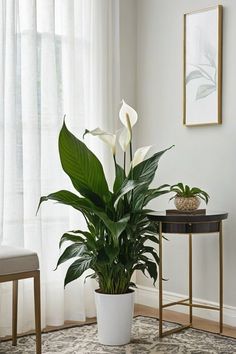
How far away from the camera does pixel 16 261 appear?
329 centimetres

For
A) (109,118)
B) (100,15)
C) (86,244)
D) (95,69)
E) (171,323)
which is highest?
(100,15)

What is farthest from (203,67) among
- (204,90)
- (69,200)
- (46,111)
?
(69,200)

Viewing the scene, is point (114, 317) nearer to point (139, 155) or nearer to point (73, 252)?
point (73, 252)

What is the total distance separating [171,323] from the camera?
4047 millimetres

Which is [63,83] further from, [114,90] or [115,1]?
[115,1]

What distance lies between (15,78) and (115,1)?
1.07 m

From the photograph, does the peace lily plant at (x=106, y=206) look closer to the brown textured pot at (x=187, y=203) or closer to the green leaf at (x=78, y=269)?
the green leaf at (x=78, y=269)

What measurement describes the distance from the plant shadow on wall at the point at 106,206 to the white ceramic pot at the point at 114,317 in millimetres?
60

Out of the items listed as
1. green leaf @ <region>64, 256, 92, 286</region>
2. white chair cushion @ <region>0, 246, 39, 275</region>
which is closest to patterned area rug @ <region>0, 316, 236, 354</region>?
green leaf @ <region>64, 256, 92, 286</region>

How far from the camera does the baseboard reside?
4.02 meters

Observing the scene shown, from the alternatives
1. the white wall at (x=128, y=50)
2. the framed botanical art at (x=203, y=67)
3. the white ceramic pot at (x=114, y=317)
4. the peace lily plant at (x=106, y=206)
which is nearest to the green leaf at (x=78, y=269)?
the peace lily plant at (x=106, y=206)

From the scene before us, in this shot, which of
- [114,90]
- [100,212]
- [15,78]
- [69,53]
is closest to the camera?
[100,212]

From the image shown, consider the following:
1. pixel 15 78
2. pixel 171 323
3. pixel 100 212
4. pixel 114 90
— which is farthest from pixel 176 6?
pixel 171 323

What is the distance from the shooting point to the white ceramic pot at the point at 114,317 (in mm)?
3590
